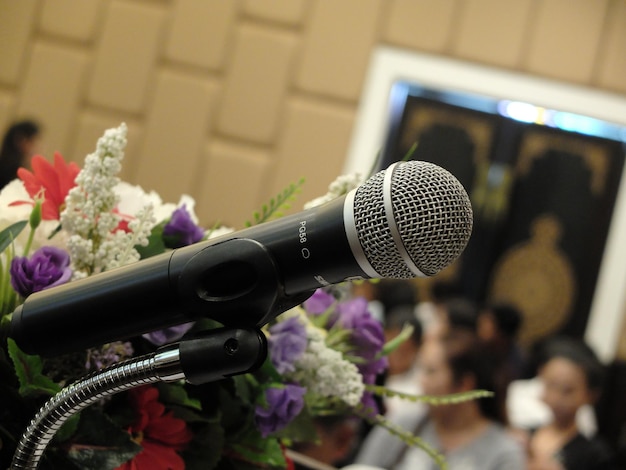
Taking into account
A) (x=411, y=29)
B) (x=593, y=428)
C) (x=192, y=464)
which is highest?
(x=411, y=29)

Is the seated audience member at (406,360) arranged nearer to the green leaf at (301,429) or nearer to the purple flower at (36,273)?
the green leaf at (301,429)

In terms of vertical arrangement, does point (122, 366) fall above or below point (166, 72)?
below

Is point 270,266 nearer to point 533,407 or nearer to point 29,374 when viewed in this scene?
point 29,374

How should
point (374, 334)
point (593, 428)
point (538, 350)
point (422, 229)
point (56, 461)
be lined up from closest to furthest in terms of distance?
point (422, 229)
point (56, 461)
point (374, 334)
point (593, 428)
point (538, 350)

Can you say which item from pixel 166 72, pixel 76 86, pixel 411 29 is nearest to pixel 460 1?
pixel 411 29

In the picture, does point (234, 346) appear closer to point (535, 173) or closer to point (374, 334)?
point (374, 334)

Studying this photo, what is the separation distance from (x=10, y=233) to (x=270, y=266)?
26 centimetres

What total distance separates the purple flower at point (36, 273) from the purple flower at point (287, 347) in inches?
7.5

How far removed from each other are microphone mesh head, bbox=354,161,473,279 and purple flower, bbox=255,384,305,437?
0.72ft

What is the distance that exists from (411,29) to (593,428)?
1702 millimetres

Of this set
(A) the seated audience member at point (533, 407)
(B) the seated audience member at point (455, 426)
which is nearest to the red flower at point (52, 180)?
(B) the seated audience member at point (455, 426)

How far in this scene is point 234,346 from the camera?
599 millimetres

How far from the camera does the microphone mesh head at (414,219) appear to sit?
1.81ft

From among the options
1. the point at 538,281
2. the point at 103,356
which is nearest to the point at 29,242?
the point at 103,356
